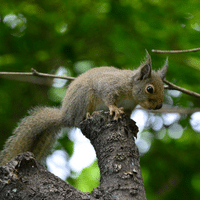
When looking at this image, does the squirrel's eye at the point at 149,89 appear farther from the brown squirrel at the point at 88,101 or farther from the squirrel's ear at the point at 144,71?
the squirrel's ear at the point at 144,71

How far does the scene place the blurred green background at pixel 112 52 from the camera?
171 inches

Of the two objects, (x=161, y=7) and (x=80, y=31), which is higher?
(x=161, y=7)

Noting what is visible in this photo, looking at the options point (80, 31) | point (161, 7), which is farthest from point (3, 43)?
point (161, 7)

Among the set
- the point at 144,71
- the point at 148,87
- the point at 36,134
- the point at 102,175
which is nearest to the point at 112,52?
the point at 144,71

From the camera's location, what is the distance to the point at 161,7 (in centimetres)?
436

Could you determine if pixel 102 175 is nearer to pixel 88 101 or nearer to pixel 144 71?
pixel 88 101

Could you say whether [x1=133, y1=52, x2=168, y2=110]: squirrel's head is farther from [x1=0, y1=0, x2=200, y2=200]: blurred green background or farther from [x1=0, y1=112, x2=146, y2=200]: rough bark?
[x1=0, y1=112, x2=146, y2=200]: rough bark

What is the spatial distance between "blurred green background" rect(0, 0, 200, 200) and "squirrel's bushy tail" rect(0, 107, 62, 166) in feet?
2.74

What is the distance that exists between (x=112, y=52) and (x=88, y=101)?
1.35 meters

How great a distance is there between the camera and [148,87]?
380 centimetres

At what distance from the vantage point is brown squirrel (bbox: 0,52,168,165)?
12.5 feet

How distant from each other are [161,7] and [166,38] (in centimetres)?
47

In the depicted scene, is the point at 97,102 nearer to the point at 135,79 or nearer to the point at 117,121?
the point at 135,79

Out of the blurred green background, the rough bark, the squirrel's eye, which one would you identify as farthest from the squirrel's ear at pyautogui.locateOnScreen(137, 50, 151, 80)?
the rough bark
